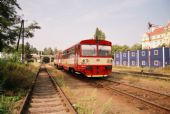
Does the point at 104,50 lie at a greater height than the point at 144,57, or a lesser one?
lesser

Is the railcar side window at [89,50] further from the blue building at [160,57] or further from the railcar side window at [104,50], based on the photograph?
the blue building at [160,57]

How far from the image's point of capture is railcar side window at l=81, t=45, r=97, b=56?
580 inches

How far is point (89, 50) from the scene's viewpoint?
15.0 metres

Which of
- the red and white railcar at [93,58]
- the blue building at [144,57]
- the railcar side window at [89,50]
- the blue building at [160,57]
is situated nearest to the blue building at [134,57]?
the blue building at [144,57]

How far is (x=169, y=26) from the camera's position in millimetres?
78812

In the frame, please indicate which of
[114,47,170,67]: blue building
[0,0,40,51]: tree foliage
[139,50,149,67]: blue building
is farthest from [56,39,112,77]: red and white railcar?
[139,50,149,67]: blue building

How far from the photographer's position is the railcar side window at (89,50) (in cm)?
1474

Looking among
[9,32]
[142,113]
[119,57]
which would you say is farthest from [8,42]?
[119,57]

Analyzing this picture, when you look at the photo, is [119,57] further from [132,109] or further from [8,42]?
[132,109]

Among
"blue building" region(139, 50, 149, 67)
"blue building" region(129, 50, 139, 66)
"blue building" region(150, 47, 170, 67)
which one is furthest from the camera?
"blue building" region(129, 50, 139, 66)

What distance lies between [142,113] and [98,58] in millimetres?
8925

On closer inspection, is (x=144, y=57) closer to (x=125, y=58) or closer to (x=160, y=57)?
(x=160, y=57)

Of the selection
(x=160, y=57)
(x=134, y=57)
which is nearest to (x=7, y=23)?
(x=160, y=57)

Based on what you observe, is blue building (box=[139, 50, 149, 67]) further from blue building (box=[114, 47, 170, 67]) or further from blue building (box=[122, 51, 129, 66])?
blue building (box=[122, 51, 129, 66])
